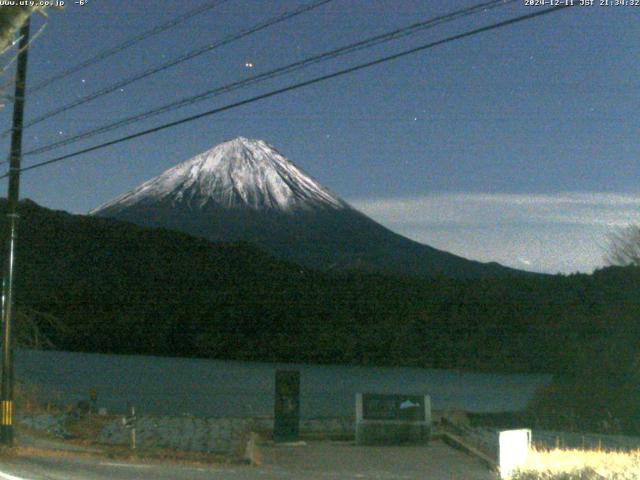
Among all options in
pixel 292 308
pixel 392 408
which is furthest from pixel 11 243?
pixel 292 308

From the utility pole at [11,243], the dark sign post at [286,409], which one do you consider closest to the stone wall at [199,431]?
the dark sign post at [286,409]

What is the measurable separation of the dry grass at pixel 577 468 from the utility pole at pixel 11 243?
9873mm

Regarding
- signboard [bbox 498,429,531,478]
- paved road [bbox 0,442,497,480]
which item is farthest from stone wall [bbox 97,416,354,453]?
signboard [bbox 498,429,531,478]

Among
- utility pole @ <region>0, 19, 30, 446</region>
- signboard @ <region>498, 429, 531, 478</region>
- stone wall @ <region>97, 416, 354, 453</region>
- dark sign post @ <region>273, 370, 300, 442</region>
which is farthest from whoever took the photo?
stone wall @ <region>97, 416, 354, 453</region>

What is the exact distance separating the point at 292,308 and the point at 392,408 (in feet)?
121

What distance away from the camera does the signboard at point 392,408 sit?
20.0 meters

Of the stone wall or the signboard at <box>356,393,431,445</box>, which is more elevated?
the signboard at <box>356,393,431,445</box>

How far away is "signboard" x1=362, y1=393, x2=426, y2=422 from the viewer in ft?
65.7

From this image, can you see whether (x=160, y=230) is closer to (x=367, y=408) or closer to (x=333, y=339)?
(x=333, y=339)

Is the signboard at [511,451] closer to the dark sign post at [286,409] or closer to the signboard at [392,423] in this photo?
the signboard at [392,423]

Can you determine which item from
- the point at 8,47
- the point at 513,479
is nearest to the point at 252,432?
the point at 513,479

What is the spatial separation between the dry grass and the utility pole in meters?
9.87

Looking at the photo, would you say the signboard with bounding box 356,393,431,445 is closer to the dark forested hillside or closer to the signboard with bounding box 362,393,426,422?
the signboard with bounding box 362,393,426,422

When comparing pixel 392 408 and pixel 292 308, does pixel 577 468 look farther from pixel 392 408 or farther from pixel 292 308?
pixel 292 308
